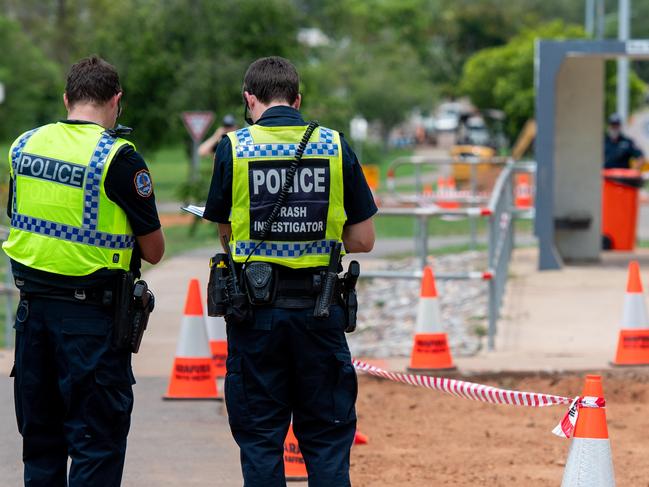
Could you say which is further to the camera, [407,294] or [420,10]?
[420,10]

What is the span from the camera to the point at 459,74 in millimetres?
79062

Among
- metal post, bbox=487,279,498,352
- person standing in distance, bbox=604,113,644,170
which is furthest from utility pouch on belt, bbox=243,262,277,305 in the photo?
person standing in distance, bbox=604,113,644,170

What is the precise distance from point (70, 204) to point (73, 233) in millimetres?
103

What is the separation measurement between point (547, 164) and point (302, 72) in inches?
598

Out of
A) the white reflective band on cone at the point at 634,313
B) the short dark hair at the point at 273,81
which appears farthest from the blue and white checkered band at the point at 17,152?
the white reflective band on cone at the point at 634,313

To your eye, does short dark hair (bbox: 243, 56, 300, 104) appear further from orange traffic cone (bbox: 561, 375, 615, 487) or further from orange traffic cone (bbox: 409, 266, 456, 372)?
orange traffic cone (bbox: 409, 266, 456, 372)

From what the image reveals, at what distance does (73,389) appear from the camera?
4617mm

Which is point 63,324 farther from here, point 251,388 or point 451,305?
point 451,305

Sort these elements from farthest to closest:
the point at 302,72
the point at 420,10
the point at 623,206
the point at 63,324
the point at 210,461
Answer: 1. the point at 420,10
2. the point at 302,72
3. the point at 623,206
4. the point at 210,461
5. the point at 63,324

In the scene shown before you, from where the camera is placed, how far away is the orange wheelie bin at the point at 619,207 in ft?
55.9

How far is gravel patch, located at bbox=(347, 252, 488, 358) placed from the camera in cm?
1148

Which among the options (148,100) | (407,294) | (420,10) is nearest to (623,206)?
(407,294)

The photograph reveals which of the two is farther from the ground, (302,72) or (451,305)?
(302,72)

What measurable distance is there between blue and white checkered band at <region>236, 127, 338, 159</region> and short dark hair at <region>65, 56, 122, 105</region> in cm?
51
